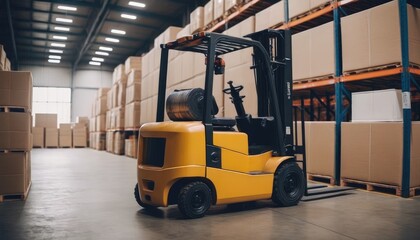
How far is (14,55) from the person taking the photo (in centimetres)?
2181

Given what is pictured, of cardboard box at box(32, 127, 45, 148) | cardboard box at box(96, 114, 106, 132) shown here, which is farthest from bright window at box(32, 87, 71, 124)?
cardboard box at box(96, 114, 106, 132)

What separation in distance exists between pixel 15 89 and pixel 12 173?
1036 millimetres

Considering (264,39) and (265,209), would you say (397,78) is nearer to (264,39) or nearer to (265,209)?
(264,39)

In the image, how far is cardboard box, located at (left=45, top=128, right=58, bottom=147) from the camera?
67.0ft

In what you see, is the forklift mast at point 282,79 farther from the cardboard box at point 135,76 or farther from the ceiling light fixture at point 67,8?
the ceiling light fixture at point 67,8

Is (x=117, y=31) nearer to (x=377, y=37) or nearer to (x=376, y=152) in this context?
(x=377, y=37)

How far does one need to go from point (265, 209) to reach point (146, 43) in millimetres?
17468

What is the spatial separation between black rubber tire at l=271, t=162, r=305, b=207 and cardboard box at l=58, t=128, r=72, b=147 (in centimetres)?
1894

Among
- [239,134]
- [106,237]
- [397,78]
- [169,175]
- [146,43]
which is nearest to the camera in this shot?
[106,237]

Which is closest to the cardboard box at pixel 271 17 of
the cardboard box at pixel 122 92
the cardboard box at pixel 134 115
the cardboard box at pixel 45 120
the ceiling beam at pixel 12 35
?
the cardboard box at pixel 134 115

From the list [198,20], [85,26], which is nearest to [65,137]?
[85,26]

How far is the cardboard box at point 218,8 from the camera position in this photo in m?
8.26

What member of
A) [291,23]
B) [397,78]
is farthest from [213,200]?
[291,23]

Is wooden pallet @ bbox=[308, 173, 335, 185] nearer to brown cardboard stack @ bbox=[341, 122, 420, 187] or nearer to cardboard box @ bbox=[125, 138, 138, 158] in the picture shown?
brown cardboard stack @ bbox=[341, 122, 420, 187]
